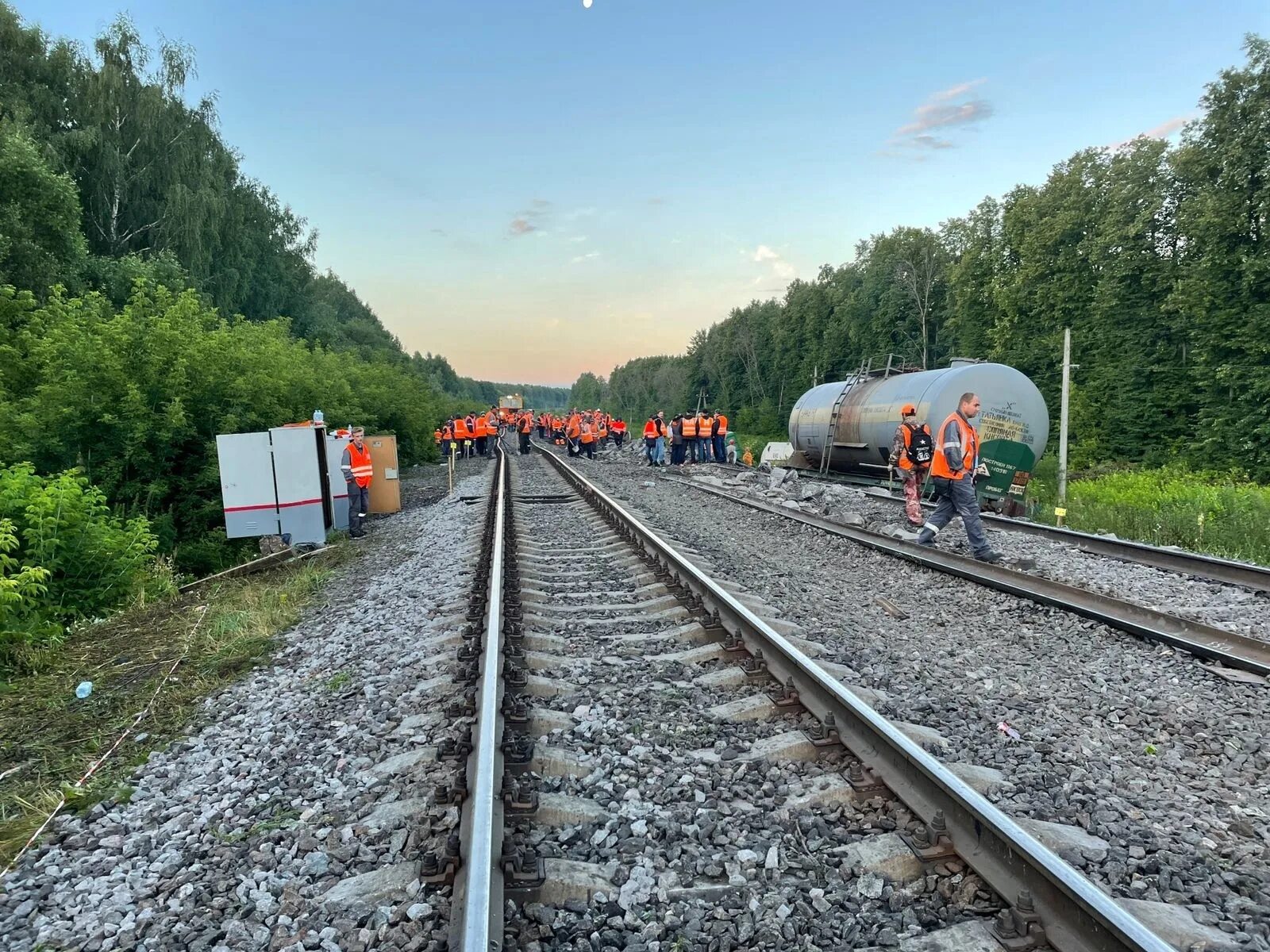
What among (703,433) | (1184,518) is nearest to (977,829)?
(1184,518)

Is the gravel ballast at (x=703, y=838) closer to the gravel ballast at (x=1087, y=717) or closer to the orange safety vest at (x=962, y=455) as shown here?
the gravel ballast at (x=1087, y=717)

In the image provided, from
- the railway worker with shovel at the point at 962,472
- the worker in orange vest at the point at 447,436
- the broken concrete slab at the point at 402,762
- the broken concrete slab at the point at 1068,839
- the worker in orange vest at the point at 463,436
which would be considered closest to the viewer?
the broken concrete slab at the point at 1068,839

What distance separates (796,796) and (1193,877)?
1371mm

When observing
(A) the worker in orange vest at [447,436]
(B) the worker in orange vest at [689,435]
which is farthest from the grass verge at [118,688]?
(A) the worker in orange vest at [447,436]

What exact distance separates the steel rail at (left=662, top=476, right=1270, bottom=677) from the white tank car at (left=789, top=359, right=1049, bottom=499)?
212 inches

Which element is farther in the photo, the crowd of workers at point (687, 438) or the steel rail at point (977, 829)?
the crowd of workers at point (687, 438)

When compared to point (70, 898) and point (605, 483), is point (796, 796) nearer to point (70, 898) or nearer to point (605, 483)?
point (70, 898)

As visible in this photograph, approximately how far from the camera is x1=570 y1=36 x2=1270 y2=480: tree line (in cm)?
2752

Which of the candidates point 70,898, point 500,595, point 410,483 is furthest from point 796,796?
point 410,483

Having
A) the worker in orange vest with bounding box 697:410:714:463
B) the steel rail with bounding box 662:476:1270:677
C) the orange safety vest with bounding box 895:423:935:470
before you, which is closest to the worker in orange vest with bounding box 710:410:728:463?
the worker in orange vest with bounding box 697:410:714:463

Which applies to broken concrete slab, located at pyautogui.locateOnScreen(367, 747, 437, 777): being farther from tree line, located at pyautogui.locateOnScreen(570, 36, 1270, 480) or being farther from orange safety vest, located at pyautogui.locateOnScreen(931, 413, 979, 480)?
tree line, located at pyautogui.locateOnScreen(570, 36, 1270, 480)

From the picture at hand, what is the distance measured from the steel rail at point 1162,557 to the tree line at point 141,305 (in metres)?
11.3

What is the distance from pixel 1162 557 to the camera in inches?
333

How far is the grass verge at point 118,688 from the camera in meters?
3.80
